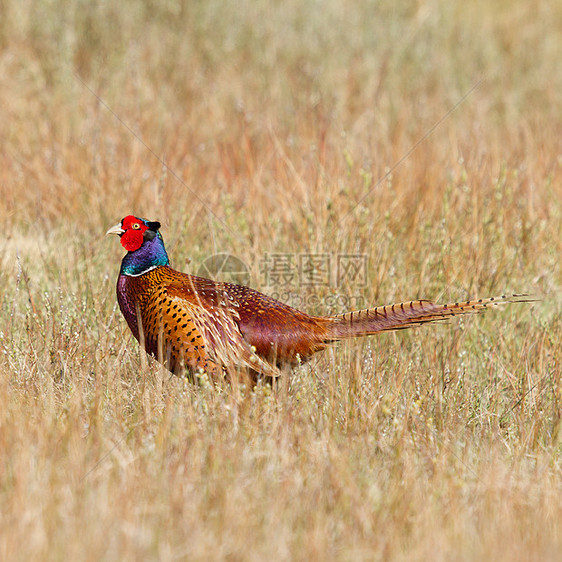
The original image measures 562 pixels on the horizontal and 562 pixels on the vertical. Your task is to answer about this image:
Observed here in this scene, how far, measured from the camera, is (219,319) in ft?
A: 11.0

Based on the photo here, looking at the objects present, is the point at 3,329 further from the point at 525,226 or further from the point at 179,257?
the point at 525,226

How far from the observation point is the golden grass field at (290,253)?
2.31m

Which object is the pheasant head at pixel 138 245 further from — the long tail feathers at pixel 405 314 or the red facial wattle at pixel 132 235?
the long tail feathers at pixel 405 314

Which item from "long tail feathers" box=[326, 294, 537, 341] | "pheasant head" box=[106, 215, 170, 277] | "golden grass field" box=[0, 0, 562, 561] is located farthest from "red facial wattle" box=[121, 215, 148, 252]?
"long tail feathers" box=[326, 294, 537, 341]

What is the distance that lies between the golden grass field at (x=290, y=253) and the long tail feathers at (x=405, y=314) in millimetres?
137

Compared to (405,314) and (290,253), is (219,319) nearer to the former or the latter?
(405,314)

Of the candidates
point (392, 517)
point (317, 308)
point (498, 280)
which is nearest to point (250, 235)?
point (317, 308)

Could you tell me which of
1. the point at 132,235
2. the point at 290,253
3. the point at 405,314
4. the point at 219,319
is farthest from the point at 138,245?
the point at 290,253

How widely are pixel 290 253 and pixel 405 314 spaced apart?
1341 millimetres

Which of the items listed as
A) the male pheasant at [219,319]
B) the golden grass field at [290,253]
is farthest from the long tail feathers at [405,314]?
the golden grass field at [290,253]

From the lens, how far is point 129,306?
3.44 m

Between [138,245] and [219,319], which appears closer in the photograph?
[219,319]

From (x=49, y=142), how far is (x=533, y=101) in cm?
463

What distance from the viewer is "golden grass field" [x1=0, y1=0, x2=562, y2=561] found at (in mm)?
2309
